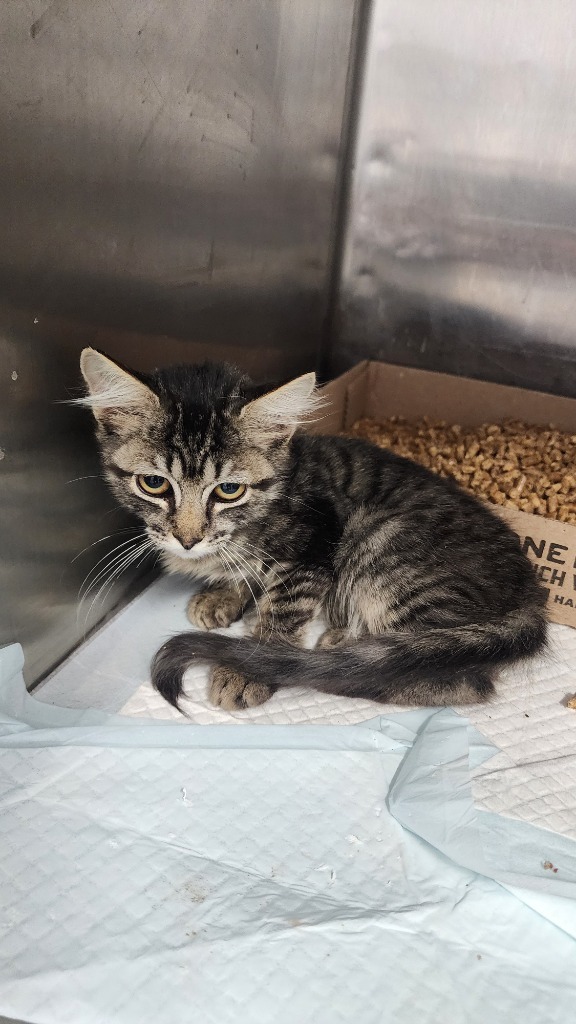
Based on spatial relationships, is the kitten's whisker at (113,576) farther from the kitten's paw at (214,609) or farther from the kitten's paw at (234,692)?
the kitten's paw at (234,692)

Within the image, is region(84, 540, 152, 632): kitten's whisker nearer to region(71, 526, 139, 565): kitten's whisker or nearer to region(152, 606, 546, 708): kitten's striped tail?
region(71, 526, 139, 565): kitten's whisker

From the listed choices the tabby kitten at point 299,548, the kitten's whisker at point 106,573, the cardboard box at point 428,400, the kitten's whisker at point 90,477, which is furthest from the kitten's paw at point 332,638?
the cardboard box at point 428,400

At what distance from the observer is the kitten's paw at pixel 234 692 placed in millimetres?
1487

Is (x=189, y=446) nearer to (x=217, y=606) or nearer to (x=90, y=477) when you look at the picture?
(x=90, y=477)

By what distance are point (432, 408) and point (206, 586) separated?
1001mm

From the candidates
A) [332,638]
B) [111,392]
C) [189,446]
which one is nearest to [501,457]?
[332,638]

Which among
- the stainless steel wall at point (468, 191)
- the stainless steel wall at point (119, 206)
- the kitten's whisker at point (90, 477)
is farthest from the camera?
the stainless steel wall at point (468, 191)

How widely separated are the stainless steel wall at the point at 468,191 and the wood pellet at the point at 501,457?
260 mm

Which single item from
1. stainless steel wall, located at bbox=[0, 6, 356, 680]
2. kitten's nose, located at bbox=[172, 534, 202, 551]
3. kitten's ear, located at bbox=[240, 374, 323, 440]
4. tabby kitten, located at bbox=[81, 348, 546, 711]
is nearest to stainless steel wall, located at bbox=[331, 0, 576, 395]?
stainless steel wall, located at bbox=[0, 6, 356, 680]

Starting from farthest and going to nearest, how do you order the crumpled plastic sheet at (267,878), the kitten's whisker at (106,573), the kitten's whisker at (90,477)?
the kitten's whisker at (106,573) → the kitten's whisker at (90,477) → the crumpled plastic sheet at (267,878)

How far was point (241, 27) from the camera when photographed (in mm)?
1747

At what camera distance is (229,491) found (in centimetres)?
152

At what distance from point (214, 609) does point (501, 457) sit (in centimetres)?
91

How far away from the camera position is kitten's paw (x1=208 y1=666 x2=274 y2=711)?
1.49 meters
